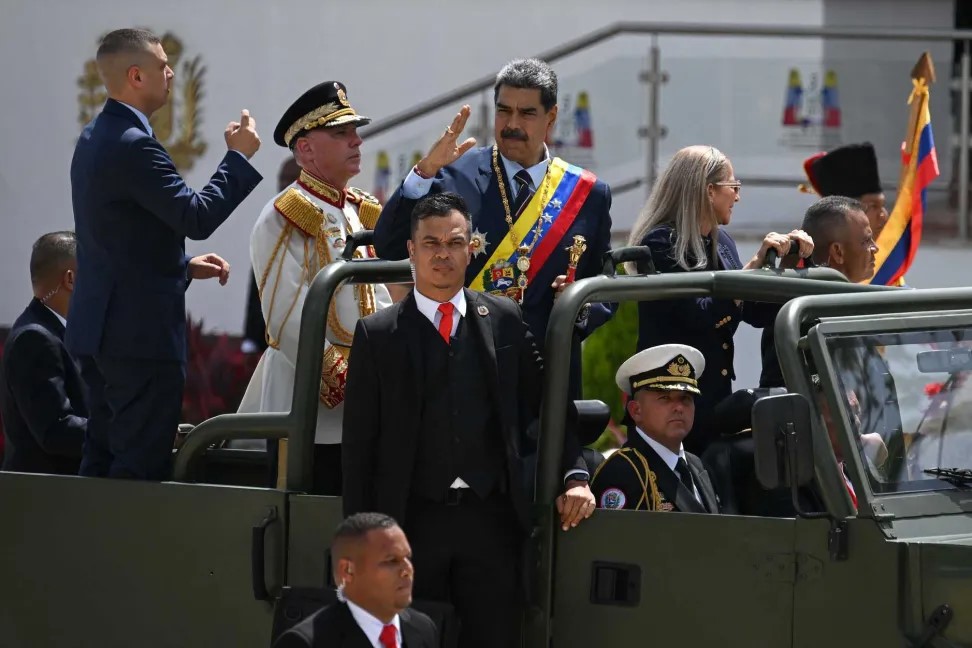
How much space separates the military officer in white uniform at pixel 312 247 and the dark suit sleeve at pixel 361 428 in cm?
79

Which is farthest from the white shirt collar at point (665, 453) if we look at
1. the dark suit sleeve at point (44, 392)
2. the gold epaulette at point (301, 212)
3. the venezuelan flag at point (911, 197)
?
the venezuelan flag at point (911, 197)

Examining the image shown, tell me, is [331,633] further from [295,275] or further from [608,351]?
[608,351]

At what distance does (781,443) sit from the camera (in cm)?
508

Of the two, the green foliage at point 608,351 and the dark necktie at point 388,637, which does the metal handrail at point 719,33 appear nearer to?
the green foliage at point 608,351

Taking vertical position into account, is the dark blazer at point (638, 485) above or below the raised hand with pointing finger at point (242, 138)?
below

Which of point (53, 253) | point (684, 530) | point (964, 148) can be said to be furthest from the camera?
point (964, 148)

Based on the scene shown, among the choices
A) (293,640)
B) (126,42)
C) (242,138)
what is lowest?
(293,640)

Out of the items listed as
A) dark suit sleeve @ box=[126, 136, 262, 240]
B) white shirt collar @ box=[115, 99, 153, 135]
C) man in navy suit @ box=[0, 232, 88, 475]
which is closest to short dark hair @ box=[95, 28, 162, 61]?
white shirt collar @ box=[115, 99, 153, 135]

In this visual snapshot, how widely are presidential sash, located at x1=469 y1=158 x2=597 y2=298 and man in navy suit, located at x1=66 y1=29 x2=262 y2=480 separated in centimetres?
87

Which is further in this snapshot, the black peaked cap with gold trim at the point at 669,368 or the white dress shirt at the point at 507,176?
the white dress shirt at the point at 507,176

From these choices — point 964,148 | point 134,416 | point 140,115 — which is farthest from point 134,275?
point 964,148

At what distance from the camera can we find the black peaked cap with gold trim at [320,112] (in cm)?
684

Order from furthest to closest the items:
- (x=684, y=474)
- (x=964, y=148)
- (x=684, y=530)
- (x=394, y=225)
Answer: (x=964, y=148), (x=394, y=225), (x=684, y=474), (x=684, y=530)

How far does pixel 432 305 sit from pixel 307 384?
0.58 m
